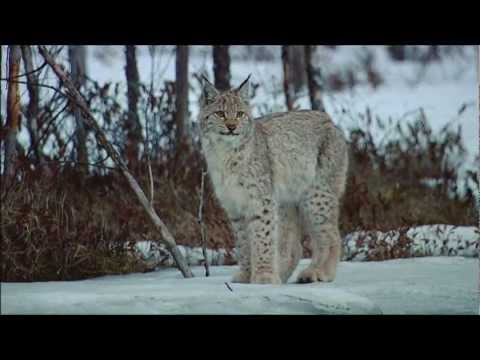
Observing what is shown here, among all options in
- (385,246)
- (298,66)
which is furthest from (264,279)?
(298,66)

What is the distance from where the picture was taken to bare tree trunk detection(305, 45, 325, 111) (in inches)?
385

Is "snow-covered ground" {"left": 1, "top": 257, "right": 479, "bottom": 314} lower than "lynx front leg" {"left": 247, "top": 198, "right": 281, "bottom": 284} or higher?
lower

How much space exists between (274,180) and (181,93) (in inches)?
120

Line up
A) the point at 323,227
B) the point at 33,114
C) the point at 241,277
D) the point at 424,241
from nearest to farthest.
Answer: the point at 241,277 < the point at 323,227 < the point at 33,114 < the point at 424,241

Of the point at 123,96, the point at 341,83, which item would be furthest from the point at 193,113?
the point at 341,83

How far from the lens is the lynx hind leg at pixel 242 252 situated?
6.33 m

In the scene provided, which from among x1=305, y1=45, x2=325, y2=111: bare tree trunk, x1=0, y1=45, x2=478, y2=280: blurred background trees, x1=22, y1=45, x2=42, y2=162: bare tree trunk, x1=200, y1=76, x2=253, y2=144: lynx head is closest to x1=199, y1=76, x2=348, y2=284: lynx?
x1=200, y1=76, x2=253, y2=144: lynx head

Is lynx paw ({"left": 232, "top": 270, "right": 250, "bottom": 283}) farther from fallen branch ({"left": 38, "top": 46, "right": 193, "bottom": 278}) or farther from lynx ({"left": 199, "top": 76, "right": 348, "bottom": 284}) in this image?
fallen branch ({"left": 38, "top": 46, "right": 193, "bottom": 278})

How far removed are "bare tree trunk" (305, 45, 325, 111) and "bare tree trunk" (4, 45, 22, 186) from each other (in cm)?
392

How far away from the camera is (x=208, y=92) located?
6.34 m

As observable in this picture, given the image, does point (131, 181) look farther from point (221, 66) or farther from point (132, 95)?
point (221, 66)

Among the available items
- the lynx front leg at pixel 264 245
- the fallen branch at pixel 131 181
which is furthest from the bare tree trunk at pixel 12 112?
the lynx front leg at pixel 264 245

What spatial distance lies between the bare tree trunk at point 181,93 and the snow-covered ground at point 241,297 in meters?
3.02

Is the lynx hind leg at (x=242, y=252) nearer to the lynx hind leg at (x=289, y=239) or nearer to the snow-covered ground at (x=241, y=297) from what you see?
the snow-covered ground at (x=241, y=297)
